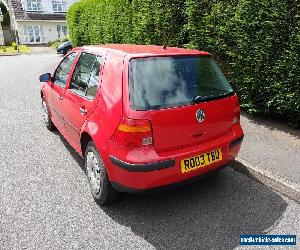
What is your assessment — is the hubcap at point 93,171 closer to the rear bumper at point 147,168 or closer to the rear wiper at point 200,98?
the rear bumper at point 147,168

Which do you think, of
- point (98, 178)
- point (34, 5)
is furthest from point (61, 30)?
point (98, 178)

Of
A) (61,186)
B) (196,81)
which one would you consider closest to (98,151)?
(61,186)

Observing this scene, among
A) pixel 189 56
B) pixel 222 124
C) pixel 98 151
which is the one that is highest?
pixel 189 56

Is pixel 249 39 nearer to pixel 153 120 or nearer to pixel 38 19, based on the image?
pixel 153 120

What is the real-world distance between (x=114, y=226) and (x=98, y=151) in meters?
0.80

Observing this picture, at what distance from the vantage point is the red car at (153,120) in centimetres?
316

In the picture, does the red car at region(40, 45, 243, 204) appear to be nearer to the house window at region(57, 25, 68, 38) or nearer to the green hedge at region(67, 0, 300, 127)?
the green hedge at region(67, 0, 300, 127)

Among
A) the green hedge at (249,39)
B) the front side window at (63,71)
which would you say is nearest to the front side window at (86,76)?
the front side window at (63,71)

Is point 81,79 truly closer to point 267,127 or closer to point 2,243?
point 2,243

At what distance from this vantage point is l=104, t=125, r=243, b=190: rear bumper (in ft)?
10.3

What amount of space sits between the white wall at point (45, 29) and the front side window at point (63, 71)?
4086 cm

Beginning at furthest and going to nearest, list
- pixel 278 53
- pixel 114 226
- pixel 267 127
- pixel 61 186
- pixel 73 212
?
pixel 267 127 → pixel 278 53 → pixel 61 186 → pixel 73 212 → pixel 114 226

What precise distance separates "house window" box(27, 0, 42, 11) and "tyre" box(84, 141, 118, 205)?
146ft

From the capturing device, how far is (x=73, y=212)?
3.62 m
